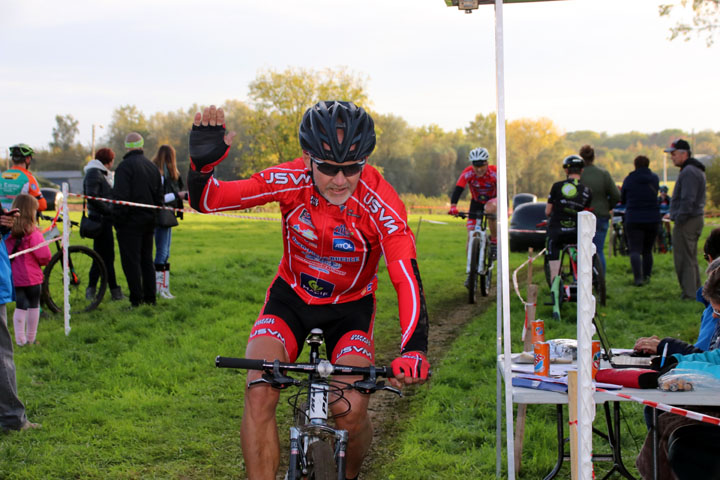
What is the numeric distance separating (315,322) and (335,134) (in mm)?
1072

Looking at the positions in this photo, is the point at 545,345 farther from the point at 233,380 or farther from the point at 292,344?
the point at 233,380

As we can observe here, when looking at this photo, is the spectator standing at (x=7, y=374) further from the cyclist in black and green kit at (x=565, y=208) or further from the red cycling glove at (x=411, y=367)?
the cyclist in black and green kit at (x=565, y=208)

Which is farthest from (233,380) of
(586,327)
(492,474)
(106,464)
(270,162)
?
(270,162)

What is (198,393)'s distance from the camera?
702cm

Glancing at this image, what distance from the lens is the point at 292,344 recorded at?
3.89 m

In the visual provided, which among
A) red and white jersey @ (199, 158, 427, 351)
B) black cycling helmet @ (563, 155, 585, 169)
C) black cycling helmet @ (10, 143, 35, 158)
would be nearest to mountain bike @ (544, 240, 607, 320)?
black cycling helmet @ (563, 155, 585, 169)

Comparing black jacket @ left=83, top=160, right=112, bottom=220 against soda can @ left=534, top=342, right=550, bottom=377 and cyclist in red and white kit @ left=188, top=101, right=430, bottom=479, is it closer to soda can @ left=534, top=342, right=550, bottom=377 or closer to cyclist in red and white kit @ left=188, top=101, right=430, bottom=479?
cyclist in red and white kit @ left=188, top=101, right=430, bottom=479

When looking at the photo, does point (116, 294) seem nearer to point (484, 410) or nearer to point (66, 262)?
point (66, 262)

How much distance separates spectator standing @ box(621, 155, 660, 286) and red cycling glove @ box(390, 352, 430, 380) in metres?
10.7

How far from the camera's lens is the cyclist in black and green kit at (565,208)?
1052 centimetres

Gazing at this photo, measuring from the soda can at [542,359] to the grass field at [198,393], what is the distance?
111cm

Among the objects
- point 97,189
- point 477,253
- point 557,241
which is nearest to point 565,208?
point 557,241

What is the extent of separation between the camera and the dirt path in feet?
17.7

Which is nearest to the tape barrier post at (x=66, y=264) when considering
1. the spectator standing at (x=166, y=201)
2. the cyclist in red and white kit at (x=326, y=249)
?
the spectator standing at (x=166, y=201)
